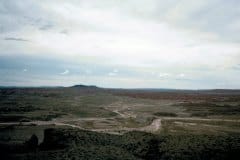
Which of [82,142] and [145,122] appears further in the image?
[145,122]

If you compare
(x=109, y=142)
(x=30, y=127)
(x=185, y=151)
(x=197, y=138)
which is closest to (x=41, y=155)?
(x=109, y=142)

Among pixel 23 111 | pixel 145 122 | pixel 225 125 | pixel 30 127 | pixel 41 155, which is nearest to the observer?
pixel 41 155

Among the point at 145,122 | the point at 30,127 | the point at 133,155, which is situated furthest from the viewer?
the point at 145,122

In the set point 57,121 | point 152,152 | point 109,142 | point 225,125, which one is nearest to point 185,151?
point 152,152

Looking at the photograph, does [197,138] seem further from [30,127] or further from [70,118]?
[70,118]

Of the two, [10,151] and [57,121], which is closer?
[10,151]

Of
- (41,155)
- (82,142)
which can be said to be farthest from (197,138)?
(41,155)

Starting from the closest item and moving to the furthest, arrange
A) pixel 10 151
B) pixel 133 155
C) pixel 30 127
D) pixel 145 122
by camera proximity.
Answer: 1. pixel 133 155
2. pixel 10 151
3. pixel 30 127
4. pixel 145 122

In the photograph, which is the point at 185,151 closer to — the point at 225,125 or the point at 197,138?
the point at 197,138

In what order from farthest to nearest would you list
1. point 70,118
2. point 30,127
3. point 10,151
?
1. point 70,118
2. point 30,127
3. point 10,151
